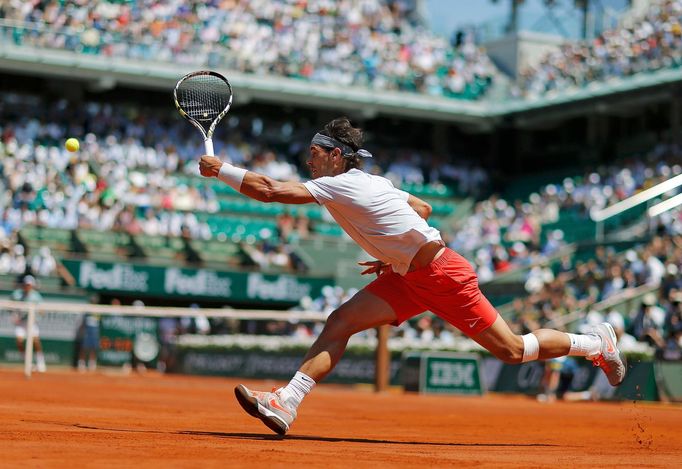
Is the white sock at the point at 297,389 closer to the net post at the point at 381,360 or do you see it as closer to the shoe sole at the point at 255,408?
the shoe sole at the point at 255,408

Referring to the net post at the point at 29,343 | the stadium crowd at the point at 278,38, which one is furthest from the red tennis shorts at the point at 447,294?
the stadium crowd at the point at 278,38

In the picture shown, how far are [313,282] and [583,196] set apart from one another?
797 cm

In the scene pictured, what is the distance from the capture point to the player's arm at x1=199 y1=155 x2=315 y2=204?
7371 millimetres

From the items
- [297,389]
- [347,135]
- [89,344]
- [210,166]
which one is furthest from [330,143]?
[89,344]

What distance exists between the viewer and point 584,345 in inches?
328

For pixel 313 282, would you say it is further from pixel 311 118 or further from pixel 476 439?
pixel 476 439

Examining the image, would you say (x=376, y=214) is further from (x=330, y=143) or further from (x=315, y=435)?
(x=315, y=435)

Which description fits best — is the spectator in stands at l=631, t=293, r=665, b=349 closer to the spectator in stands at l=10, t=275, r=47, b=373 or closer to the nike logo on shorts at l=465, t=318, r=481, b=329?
the spectator in stands at l=10, t=275, r=47, b=373

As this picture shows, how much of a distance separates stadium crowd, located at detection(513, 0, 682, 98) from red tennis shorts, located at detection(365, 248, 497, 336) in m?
26.2

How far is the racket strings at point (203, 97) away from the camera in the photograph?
902cm

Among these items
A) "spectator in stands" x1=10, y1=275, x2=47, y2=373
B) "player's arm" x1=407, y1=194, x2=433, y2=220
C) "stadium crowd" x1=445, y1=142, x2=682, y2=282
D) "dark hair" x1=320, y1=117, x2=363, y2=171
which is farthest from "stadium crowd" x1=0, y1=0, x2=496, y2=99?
"dark hair" x1=320, y1=117, x2=363, y2=171

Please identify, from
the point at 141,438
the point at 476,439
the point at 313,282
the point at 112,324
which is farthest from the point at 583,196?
the point at 141,438

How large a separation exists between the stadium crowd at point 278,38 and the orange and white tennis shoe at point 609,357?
25753 mm

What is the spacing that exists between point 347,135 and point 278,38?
28.9 metres
